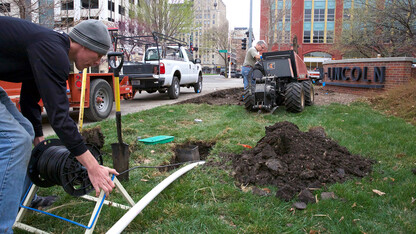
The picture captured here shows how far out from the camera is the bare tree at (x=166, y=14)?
103 ft

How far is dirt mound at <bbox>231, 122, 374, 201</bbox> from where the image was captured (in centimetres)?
354

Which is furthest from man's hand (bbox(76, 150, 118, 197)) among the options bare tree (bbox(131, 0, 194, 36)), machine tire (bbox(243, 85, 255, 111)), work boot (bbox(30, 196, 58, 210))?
bare tree (bbox(131, 0, 194, 36))

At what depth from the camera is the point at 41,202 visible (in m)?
3.16

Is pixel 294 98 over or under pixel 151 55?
under

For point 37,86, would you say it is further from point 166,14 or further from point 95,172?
point 166,14

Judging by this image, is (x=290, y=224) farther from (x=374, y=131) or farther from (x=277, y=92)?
(x=277, y=92)

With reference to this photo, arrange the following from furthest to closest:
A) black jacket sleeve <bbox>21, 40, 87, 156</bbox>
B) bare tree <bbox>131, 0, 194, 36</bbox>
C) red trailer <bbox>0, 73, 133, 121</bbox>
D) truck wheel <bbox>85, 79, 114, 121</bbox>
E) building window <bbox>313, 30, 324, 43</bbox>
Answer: building window <bbox>313, 30, 324, 43</bbox>
bare tree <bbox>131, 0, 194, 36</bbox>
truck wheel <bbox>85, 79, 114, 121</bbox>
red trailer <bbox>0, 73, 133, 121</bbox>
black jacket sleeve <bbox>21, 40, 87, 156</bbox>

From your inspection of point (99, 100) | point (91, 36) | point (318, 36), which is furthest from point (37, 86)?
point (318, 36)

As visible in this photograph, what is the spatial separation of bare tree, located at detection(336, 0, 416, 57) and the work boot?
15306mm

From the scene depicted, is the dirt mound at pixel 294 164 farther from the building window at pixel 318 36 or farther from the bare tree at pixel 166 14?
the building window at pixel 318 36

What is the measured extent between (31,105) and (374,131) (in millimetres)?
5641

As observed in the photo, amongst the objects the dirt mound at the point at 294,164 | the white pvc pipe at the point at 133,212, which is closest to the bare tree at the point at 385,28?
the dirt mound at the point at 294,164

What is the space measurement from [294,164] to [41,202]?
2.75 metres

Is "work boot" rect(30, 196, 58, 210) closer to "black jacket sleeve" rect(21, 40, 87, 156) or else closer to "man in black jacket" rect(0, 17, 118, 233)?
"man in black jacket" rect(0, 17, 118, 233)
